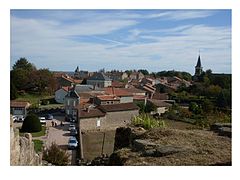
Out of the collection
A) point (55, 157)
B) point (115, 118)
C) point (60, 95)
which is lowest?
point (55, 157)

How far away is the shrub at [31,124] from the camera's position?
336 inches

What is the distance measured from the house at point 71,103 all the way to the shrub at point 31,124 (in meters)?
1.30

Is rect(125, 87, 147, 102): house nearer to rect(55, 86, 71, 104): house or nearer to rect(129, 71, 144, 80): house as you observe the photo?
rect(55, 86, 71, 104): house

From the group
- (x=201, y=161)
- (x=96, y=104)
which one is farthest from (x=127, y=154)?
(x=96, y=104)

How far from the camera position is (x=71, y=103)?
33.9ft

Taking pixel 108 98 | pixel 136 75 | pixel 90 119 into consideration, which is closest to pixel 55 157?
pixel 90 119

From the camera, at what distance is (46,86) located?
8859 millimetres

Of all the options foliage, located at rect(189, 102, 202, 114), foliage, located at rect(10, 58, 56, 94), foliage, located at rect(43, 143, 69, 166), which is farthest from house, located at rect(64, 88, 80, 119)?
foliage, located at rect(43, 143, 69, 166)

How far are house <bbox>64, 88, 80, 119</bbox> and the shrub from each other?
1300mm

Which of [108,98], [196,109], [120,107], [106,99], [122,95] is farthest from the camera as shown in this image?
[122,95]

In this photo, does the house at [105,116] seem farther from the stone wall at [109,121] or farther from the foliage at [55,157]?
the foliage at [55,157]

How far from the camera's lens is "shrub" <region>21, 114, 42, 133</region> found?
336 inches

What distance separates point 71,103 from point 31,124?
6.43 feet

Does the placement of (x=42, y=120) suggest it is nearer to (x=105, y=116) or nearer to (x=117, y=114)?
(x=105, y=116)
